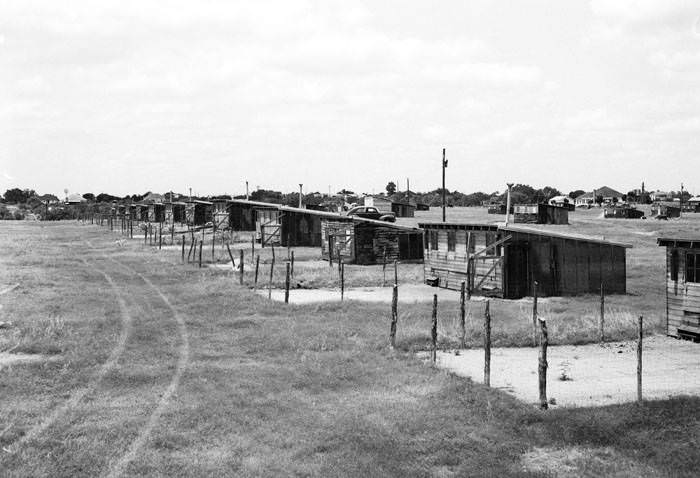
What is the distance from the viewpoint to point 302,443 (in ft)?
40.8

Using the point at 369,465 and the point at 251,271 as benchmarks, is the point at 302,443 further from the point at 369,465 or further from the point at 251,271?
the point at 251,271

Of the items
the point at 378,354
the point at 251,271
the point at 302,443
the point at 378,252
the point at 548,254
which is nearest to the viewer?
the point at 302,443

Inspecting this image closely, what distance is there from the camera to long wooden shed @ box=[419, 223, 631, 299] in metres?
33.2

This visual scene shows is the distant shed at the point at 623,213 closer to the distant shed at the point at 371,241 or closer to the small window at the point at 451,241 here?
the distant shed at the point at 371,241

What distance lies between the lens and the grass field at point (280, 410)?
1165 cm

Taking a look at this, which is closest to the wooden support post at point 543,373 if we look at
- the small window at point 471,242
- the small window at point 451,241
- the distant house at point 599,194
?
the small window at point 471,242

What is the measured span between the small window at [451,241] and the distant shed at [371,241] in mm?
10599

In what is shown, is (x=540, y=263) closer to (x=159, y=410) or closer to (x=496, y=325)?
(x=496, y=325)

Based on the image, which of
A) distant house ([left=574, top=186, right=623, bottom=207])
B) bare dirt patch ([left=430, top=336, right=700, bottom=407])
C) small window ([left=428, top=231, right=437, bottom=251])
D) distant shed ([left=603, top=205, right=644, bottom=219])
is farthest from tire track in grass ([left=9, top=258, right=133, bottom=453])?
distant house ([left=574, top=186, right=623, bottom=207])

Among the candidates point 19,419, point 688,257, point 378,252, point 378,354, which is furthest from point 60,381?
point 378,252

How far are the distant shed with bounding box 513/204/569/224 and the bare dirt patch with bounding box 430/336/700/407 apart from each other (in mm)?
58867

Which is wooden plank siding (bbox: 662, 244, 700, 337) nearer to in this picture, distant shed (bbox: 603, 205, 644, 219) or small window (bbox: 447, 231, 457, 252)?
small window (bbox: 447, 231, 457, 252)

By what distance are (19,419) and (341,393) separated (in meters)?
6.51

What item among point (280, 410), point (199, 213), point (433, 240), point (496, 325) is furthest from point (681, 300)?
point (199, 213)
